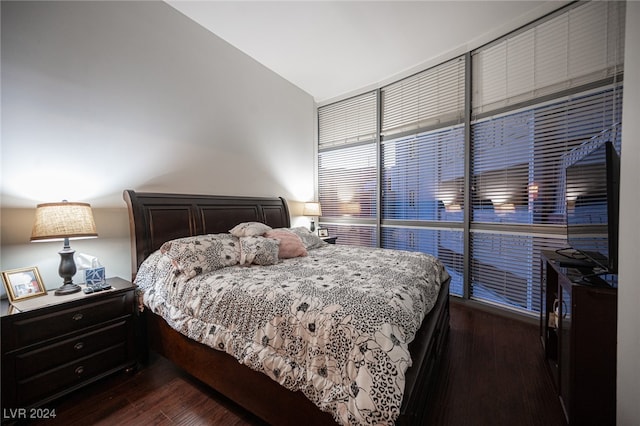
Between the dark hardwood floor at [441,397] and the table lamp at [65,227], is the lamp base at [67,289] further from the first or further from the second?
the dark hardwood floor at [441,397]

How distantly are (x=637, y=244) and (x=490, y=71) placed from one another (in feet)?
8.24

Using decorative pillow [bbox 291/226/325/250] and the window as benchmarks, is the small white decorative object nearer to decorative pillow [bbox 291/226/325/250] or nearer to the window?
decorative pillow [bbox 291/226/325/250]

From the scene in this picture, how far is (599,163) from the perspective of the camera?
123 cm

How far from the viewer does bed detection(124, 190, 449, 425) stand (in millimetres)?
1100

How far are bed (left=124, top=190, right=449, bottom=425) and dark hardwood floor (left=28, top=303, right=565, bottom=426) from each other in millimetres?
121

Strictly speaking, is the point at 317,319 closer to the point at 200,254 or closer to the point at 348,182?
the point at 200,254

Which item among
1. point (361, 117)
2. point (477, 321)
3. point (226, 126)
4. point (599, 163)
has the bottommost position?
point (477, 321)

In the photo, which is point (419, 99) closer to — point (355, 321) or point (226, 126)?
→ point (226, 126)

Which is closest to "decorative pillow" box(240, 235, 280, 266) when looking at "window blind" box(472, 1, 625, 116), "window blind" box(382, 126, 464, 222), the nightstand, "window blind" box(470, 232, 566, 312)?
the nightstand

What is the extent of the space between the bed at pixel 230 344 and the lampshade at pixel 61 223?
1.30 feet

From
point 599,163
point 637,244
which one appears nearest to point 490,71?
point 599,163

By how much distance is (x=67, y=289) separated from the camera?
64.2 inches

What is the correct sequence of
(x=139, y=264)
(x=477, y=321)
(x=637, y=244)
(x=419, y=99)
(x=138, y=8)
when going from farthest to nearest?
(x=419, y=99) → (x=477, y=321) → (x=138, y=8) → (x=139, y=264) → (x=637, y=244)

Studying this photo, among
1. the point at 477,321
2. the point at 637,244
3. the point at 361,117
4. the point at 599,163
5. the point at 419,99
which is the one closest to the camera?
the point at 637,244
